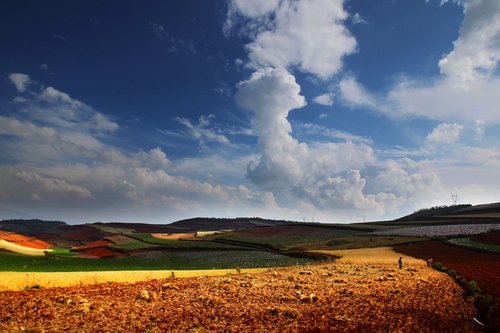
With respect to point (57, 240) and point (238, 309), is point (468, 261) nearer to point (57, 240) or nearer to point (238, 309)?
point (238, 309)

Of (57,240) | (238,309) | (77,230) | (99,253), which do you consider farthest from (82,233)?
(238,309)

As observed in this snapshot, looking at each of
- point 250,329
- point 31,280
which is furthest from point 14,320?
point 31,280

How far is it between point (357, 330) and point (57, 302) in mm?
14161

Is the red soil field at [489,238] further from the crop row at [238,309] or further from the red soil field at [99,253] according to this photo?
the red soil field at [99,253]

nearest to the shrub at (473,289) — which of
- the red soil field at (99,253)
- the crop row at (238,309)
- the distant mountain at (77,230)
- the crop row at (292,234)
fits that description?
the crop row at (238,309)

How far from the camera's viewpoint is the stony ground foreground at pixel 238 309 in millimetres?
10344

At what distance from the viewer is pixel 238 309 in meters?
12.6

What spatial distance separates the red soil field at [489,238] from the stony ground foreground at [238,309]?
146 ft

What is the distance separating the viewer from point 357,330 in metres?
10.3

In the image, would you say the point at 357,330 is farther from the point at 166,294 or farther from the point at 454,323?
the point at 166,294

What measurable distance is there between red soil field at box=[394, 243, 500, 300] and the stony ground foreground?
467 centimetres

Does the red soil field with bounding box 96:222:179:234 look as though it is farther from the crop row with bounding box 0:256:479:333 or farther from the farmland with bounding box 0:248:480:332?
the farmland with bounding box 0:248:480:332

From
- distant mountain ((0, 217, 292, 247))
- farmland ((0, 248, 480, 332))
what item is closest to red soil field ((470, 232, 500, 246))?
farmland ((0, 248, 480, 332))

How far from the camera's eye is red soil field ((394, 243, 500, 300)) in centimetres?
2003
